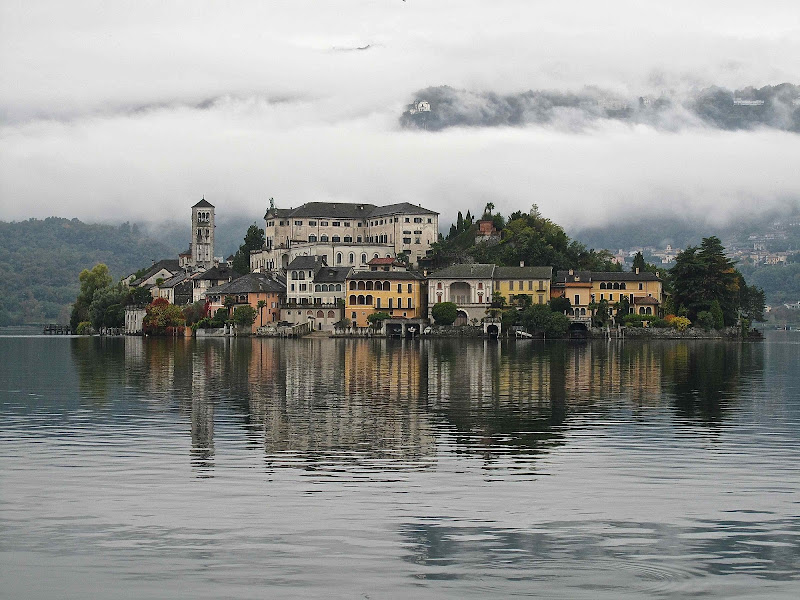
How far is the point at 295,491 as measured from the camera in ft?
76.6

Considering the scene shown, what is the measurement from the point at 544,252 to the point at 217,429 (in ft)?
372

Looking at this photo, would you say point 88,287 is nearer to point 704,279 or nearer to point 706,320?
point 704,279

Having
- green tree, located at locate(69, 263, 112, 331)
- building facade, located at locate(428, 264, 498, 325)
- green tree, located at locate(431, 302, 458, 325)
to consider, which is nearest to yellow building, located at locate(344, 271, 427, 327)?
building facade, located at locate(428, 264, 498, 325)

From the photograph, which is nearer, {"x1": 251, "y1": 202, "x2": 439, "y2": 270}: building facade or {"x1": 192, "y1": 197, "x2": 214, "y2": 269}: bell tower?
{"x1": 251, "y1": 202, "x2": 439, "y2": 270}: building facade

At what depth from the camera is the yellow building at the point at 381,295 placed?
136 m

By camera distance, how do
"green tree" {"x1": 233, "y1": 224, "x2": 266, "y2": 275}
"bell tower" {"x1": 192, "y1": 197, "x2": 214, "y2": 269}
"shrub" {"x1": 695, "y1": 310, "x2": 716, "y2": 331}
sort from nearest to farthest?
1. "shrub" {"x1": 695, "y1": 310, "x2": 716, "y2": 331}
2. "green tree" {"x1": 233, "y1": 224, "x2": 266, "y2": 275}
3. "bell tower" {"x1": 192, "y1": 197, "x2": 214, "y2": 269}

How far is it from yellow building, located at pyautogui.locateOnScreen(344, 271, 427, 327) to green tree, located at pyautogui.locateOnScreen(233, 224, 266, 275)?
3628cm

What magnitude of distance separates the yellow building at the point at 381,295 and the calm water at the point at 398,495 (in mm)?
89068

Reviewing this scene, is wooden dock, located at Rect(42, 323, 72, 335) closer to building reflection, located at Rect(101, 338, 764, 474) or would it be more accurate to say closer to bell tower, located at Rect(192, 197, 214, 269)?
bell tower, located at Rect(192, 197, 214, 269)

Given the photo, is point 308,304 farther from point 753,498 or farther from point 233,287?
point 753,498

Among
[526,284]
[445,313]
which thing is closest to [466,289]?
[445,313]

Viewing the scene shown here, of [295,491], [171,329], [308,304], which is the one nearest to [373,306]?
[308,304]

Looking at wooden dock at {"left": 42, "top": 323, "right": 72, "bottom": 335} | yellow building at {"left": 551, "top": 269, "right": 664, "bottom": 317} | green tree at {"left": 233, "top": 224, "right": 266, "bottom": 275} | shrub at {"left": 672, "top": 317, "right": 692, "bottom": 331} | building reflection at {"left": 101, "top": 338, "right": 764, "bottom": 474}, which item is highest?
green tree at {"left": 233, "top": 224, "right": 266, "bottom": 275}

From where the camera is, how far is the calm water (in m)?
17.2
